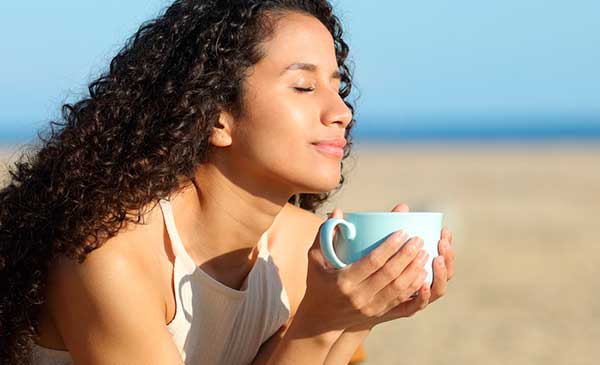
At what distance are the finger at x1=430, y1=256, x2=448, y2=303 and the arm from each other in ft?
2.88

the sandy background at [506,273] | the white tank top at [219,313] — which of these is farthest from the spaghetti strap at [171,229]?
the sandy background at [506,273]

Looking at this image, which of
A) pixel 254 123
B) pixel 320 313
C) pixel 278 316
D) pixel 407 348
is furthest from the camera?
pixel 407 348

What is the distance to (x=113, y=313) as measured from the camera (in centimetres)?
326

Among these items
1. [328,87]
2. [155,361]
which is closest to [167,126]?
[328,87]

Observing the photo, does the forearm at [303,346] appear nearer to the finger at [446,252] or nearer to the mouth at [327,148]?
the finger at [446,252]

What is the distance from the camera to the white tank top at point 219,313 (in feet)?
11.8

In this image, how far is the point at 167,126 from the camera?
353cm

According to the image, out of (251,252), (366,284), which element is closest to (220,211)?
(251,252)

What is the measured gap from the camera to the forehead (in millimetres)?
3504

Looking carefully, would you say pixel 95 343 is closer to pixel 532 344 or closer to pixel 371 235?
pixel 371 235

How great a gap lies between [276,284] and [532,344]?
521 cm

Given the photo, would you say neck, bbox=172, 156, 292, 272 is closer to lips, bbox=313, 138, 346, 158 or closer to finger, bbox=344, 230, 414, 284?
lips, bbox=313, 138, 346, 158

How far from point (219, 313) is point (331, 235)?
0.81 metres

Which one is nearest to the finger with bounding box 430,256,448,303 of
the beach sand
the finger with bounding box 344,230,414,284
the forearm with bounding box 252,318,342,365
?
the finger with bounding box 344,230,414,284
